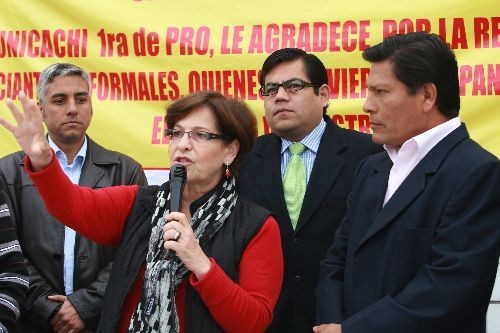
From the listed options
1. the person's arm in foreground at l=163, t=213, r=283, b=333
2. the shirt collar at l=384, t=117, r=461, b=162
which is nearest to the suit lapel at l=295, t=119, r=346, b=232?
the person's arm in foreground at l=163, t=213, r=283, b=333

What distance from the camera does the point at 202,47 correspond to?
167 inches

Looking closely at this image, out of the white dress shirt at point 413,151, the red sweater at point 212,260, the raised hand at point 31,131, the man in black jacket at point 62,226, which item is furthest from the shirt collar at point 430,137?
the man in black jacket at point 62,226

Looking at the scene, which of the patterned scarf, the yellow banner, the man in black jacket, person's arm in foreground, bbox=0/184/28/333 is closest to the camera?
the patterned scarf

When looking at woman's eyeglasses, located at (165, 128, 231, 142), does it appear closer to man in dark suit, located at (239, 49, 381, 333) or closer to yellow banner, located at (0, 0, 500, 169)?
man in dark suit, located at (239, 49, 381, 333)

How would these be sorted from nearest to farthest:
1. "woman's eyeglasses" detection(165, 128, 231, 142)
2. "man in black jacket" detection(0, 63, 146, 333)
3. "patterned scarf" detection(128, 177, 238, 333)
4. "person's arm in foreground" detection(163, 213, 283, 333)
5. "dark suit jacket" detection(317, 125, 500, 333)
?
1. "dark suit jacket" detection(317, 125, 500, 333)
2. "person's arm in foreground" detection(163, 213, 283, 333)
3. "patterned scarf" detection(128, 177, 238, 333)
4. "woman's eyeglasses" detection(165, 128, 231, 142)
5. "man in black jacket" detection(0, 63, 146, 333)

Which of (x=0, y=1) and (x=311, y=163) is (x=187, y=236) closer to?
(x=311, y=163)

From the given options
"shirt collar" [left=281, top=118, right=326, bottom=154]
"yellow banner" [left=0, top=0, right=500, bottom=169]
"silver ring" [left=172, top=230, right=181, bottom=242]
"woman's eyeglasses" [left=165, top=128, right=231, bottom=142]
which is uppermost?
"yellow banner" [left=0, top=0, right=500, bottom=169]

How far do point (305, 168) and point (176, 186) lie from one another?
41.9 inches

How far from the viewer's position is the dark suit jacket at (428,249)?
2361 mm

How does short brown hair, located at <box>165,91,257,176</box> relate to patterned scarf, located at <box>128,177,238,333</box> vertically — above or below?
above

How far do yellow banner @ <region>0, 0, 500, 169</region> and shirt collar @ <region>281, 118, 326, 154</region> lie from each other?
55 centimetres

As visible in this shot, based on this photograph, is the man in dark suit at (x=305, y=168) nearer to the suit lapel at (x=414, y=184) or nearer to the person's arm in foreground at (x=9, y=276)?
the suit lapel at (x=414, y=184)

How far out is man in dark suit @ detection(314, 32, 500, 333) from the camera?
237cm

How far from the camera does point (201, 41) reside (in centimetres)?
424
